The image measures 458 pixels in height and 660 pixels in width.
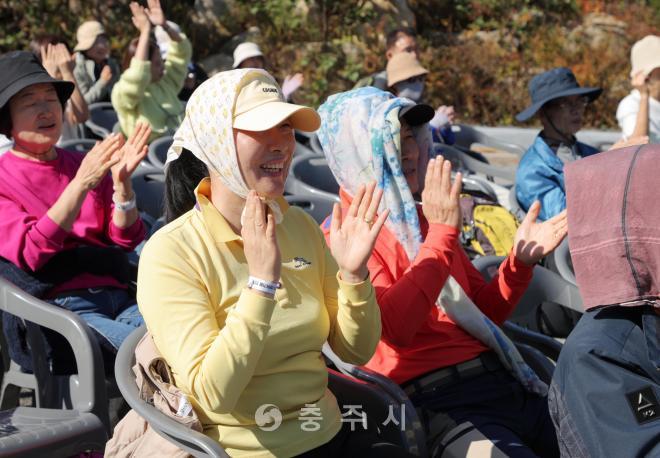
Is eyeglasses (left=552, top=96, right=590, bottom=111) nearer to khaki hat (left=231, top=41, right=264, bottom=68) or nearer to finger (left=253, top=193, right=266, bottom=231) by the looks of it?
khaki hat (left=231, top=41, right=264, bottom=68)

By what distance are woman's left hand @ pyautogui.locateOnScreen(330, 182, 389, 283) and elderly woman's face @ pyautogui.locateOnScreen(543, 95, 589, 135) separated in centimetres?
272

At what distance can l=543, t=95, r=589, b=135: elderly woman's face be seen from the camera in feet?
15.6

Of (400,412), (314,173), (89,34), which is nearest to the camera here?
(400,412)

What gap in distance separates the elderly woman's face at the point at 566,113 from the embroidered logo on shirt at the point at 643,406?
10.3 ft

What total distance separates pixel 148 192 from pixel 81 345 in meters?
1.92

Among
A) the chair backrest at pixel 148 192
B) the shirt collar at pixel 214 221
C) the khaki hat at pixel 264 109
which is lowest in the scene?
the chair backrest at pixel 148 192

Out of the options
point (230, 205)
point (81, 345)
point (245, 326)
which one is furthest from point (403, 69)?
point (245, 326)

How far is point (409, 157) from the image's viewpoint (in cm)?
279

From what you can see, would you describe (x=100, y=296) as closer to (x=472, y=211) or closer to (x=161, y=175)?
(x=161, y=175)

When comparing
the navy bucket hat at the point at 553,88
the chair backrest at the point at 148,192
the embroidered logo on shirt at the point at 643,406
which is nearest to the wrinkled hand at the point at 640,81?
the navy bucket hat at the point at 553,88

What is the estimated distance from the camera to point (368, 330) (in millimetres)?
2262

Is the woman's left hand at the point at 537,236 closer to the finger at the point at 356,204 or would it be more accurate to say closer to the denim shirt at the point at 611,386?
the finger at the point at 356,204

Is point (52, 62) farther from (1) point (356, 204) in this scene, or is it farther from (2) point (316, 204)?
(1) point (356, 204)

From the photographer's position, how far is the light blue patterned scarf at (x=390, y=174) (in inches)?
104
